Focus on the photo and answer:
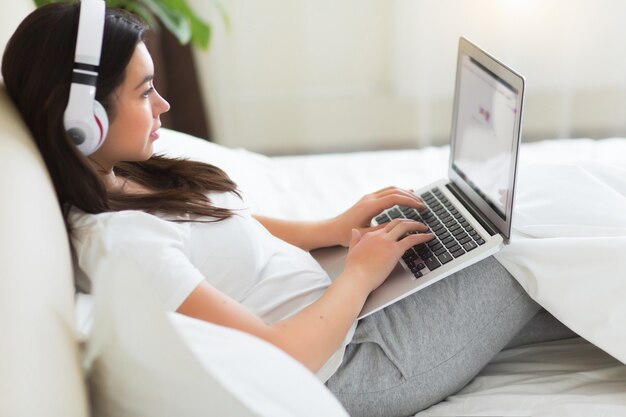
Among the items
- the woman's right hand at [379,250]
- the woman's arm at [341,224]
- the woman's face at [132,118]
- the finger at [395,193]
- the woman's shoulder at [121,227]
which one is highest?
the woman's face at [132,118]

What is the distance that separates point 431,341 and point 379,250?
0.15m

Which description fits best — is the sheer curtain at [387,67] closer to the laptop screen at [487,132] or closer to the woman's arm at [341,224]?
the laptop screen at [487,132]

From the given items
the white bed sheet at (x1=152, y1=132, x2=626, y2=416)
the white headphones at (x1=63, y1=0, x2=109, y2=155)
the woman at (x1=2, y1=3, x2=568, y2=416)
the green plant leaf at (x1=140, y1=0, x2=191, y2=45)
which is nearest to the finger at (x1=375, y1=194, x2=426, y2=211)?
the woman at (x1=2, y1=3, x2=568, y2=416)

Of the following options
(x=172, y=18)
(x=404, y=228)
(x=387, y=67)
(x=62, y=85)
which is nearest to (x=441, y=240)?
(x=404, y=228)

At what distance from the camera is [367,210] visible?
1.37 metres

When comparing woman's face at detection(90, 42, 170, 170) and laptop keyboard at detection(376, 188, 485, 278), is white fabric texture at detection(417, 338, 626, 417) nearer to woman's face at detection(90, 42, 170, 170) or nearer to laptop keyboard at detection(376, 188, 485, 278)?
laptop keyboard at detection(376, 188, 485, 278)

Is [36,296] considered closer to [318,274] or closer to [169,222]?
[169,222]

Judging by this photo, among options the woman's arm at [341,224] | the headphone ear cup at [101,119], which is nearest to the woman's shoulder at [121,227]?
the headphone ear cup at [101,119]

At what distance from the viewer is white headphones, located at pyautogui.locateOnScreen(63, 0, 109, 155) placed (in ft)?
3.36

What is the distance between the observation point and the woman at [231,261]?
3.32 feet

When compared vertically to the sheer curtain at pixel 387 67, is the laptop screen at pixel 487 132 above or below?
above

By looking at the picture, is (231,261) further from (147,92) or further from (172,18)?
(172,18)

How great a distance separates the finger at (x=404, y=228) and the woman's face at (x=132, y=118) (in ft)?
1.24

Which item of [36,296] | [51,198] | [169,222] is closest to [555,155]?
[169,222]
